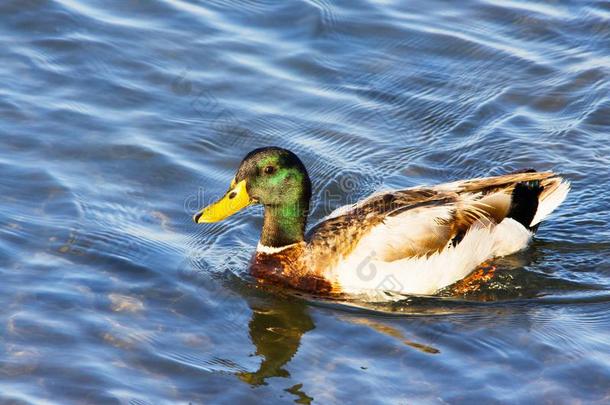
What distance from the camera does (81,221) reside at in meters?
9.38

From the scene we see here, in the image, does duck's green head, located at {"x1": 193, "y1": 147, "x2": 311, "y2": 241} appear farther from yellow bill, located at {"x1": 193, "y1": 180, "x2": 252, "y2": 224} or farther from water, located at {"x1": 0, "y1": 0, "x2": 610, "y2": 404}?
water, located at {"x1": 0, "y1": 0, "x2": 610, "y2": 404}

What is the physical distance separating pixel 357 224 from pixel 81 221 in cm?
227

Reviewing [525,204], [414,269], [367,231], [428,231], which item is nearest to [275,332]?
[367,231]

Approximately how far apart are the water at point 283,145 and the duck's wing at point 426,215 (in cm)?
41

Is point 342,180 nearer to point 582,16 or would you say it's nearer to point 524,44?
point 524,44

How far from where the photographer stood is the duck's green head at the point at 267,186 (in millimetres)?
8906

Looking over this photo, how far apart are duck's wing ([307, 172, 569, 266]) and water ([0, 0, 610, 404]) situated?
41 centimetres

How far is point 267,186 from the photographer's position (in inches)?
354

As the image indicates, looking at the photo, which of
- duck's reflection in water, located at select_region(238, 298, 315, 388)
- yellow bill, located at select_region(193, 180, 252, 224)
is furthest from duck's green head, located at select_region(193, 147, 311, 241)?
duck's reflection in water, located at select_region(238, 298, 315, 388)

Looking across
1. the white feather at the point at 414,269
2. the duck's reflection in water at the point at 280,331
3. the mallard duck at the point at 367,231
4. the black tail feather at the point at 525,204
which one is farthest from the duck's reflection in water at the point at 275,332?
the black tail feather at the point at 525,204

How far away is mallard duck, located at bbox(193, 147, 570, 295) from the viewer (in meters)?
8.95

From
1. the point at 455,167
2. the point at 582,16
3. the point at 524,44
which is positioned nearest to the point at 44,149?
the point at 455,167

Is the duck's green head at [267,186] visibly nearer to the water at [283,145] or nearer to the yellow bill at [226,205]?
the yellow bill at [226,205]

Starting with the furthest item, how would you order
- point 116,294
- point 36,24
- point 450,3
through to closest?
1. point 450,3
2. point 36,24
3. point 116,294
